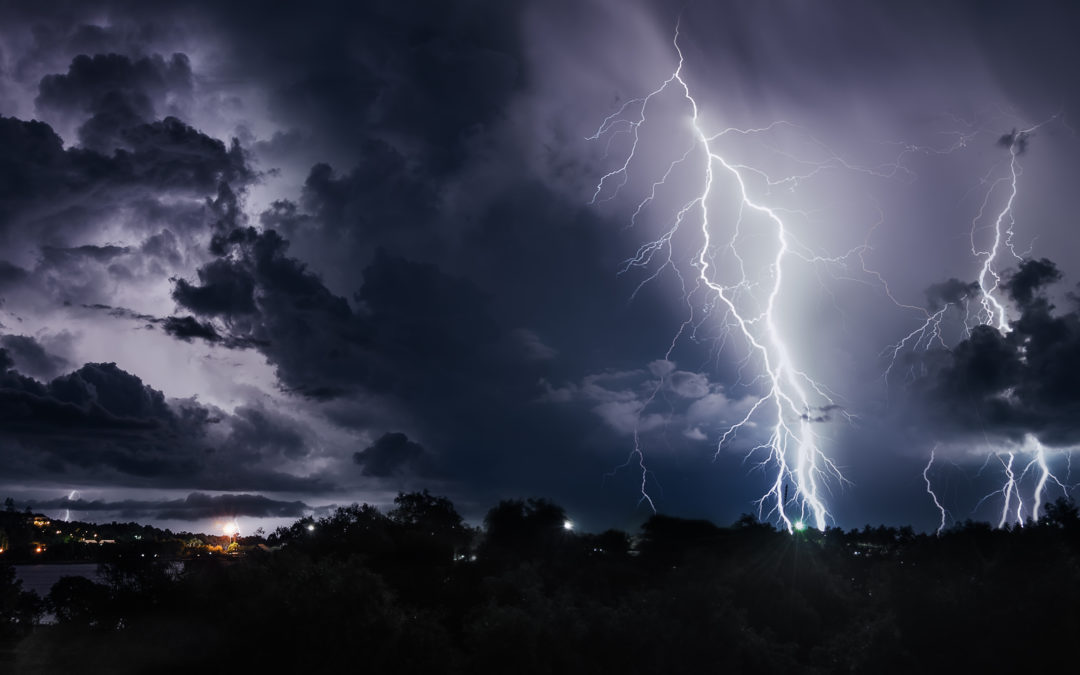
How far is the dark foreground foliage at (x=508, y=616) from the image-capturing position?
1464 cm

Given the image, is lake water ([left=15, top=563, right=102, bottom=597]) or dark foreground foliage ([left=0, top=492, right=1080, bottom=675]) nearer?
dark foreground foliage ([left=0, top=492, right=1080, bottom=675])

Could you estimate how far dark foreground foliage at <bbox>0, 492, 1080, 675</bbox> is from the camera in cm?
1464

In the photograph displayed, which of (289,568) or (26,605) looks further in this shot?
(26,605)

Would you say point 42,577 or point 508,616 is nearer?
point 508,616

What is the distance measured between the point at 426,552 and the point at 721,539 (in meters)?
29.6

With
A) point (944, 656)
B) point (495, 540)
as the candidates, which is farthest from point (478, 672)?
point (495, 540)

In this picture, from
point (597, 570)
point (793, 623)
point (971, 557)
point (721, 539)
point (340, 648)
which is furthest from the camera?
point (721, 539)

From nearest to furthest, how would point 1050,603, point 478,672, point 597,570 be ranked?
point 478,672 < point 1050,603 < point 597,570

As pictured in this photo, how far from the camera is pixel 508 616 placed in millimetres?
15906

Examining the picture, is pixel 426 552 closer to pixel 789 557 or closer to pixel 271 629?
pixel 271 629

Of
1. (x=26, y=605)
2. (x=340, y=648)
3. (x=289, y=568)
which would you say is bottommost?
(x=26, y=605)

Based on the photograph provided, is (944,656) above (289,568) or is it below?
below

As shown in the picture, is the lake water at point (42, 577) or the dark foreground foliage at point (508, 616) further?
the lake water at point (42, 577)

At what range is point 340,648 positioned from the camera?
46.6 ft
